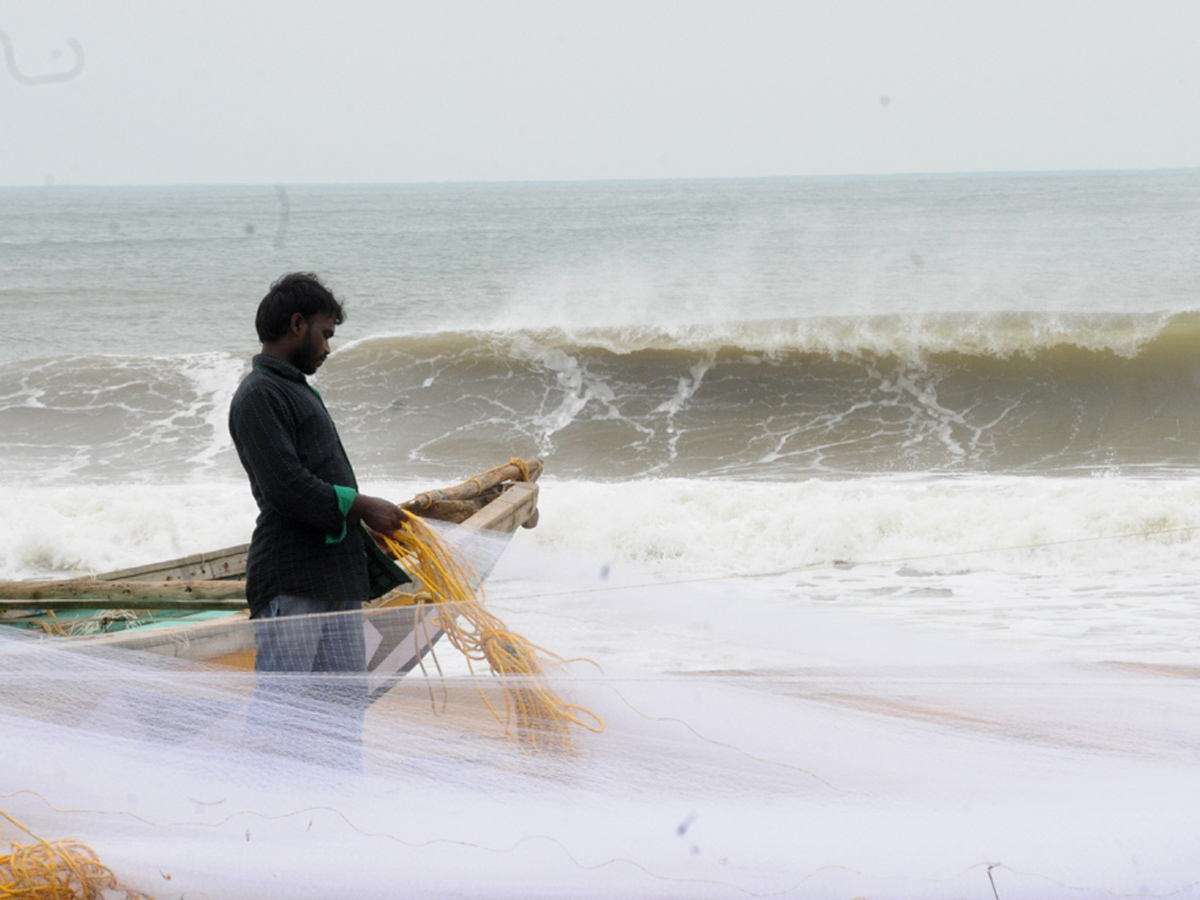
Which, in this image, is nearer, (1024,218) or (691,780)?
(691,780)

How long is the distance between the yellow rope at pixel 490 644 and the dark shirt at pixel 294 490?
0.70ft

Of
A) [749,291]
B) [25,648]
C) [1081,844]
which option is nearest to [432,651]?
[25,648]

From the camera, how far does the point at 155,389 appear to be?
13.1m

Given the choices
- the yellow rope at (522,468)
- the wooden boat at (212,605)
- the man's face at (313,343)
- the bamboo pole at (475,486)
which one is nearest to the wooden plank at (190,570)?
the wooden boat at (212,605)

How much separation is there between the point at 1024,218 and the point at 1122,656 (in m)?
36.0

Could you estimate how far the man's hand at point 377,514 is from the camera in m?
2.27

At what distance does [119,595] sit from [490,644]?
6.79ft

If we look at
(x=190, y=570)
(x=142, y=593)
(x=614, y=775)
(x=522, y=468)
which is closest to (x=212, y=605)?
(x=142, y=593)

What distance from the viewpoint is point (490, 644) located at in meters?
2.44

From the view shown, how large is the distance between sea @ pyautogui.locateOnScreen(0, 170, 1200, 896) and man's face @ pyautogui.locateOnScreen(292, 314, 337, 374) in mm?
791

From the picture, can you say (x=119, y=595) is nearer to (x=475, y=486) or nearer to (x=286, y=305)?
(x=475, y=486)

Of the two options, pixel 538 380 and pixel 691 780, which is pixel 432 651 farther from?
pixel 538 380

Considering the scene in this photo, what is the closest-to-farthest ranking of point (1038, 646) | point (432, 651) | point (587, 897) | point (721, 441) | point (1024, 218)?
point (587, 897) → point (432, 651) → point (1038, 646) → point (721, 441) → point (1024, 218)

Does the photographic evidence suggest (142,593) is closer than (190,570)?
Yes
